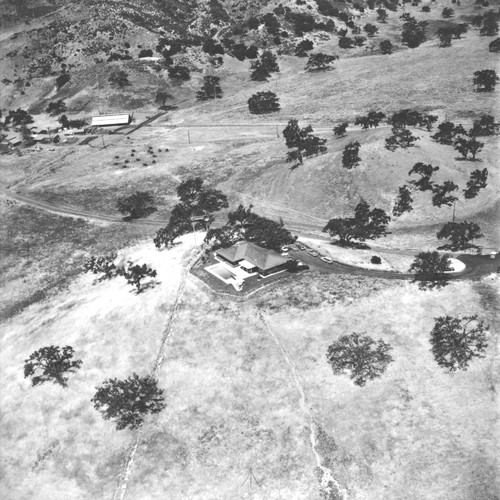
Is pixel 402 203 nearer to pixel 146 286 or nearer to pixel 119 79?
pixel 146 286

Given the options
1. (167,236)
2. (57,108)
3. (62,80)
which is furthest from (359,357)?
(62,80)

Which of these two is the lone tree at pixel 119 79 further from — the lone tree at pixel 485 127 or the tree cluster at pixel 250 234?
the lone tree at pixel 485 127

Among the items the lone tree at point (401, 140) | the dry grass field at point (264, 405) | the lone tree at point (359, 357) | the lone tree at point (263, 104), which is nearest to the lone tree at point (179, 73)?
the lone tree at point (263, 104)

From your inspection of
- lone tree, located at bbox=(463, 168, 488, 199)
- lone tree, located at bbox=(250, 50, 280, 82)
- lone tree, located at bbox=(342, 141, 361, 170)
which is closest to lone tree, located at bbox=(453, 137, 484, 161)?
lone tree, located at bbox=(463, 168, 488, 199)

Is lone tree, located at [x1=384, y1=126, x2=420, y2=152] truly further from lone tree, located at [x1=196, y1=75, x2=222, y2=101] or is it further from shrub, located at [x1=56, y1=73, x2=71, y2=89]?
shrub, located at [x1=56, y1=73, x2=71, y2=89]

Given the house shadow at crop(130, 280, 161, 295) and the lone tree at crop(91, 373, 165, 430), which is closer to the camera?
the lone tree at crop(91, 373, 165, 430)

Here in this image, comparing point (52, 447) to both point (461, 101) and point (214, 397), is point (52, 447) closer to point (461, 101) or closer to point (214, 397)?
point (214, 397)
